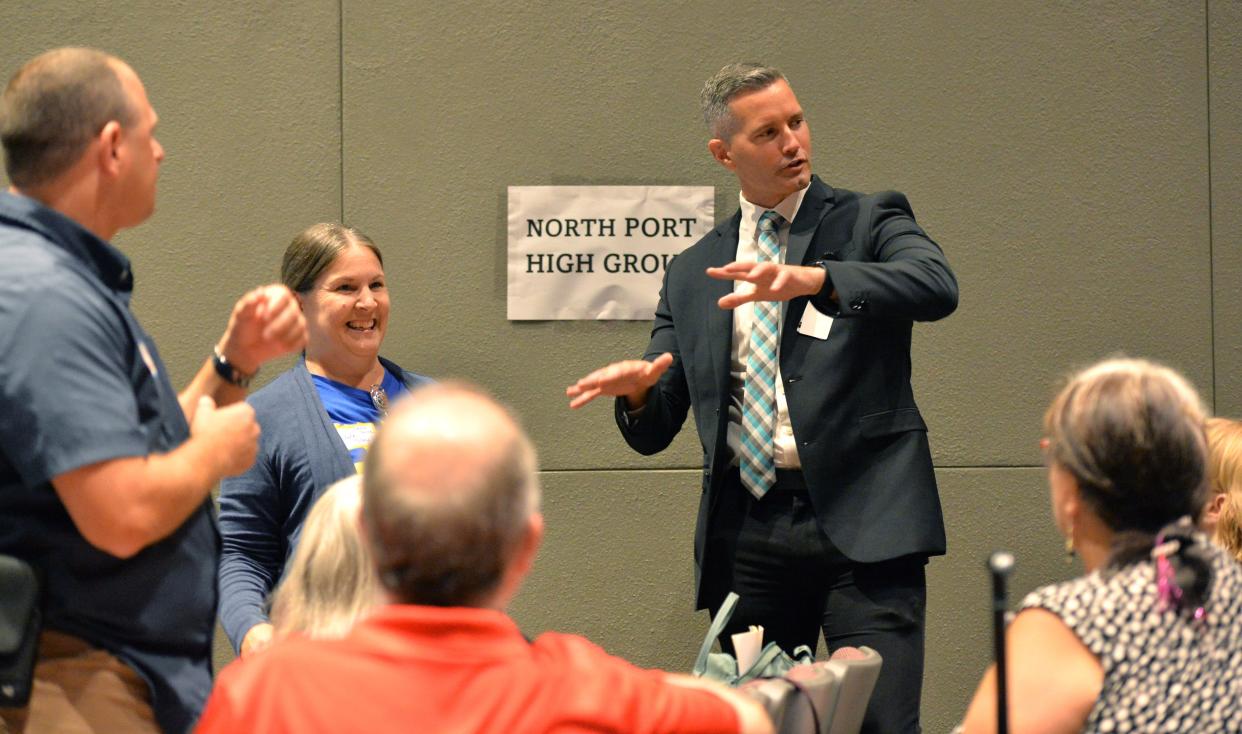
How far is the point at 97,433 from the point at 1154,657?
48.8 inches

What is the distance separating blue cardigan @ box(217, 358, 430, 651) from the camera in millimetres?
2625

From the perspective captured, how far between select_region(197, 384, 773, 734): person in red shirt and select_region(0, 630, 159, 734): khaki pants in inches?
21.1

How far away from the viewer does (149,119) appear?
72.9 inches

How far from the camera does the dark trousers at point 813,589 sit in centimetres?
267

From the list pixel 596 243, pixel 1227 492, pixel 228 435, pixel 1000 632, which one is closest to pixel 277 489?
pixel 228 435

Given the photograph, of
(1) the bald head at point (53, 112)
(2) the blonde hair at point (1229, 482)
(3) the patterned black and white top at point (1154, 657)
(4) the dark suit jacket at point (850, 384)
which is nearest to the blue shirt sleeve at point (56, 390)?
(1) the bald head at point (53, 112)

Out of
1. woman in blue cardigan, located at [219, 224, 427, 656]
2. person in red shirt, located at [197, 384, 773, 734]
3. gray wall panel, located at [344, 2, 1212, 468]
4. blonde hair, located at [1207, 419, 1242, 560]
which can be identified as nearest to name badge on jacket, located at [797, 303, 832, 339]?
blonde hair, located at [1207, 419, 1242, 560]

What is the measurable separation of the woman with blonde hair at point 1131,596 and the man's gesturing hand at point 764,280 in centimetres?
90

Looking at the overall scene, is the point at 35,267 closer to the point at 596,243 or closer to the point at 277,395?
the point at 277,395

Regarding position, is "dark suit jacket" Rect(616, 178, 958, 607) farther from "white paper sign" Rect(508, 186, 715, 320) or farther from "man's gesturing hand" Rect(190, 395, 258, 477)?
"man's gesturing hand" Rect(190, 395, 258, 477)

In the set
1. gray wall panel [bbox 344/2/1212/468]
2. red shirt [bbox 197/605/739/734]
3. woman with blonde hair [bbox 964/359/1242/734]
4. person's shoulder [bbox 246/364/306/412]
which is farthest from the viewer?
gray wall panel [bbox 344/2/1212/468]

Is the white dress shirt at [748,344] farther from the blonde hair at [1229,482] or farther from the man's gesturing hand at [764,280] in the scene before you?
the blonde hair at [1229,482]

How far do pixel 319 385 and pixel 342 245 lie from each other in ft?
1.06

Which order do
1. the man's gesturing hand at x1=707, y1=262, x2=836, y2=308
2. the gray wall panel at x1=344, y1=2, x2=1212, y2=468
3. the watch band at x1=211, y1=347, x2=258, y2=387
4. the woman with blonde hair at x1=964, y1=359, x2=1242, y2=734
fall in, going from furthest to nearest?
the gray wall panel at x1=344, y1=2, x2=1212, y2=468
the man's gesturing hand at x1=707, y1=262, x2=836, y2=308
the watch band at x1=211, y1=347, x2=258, y2=387
the woman with blonde hair at x1=964, y1=359, x2=1242, y2=734
